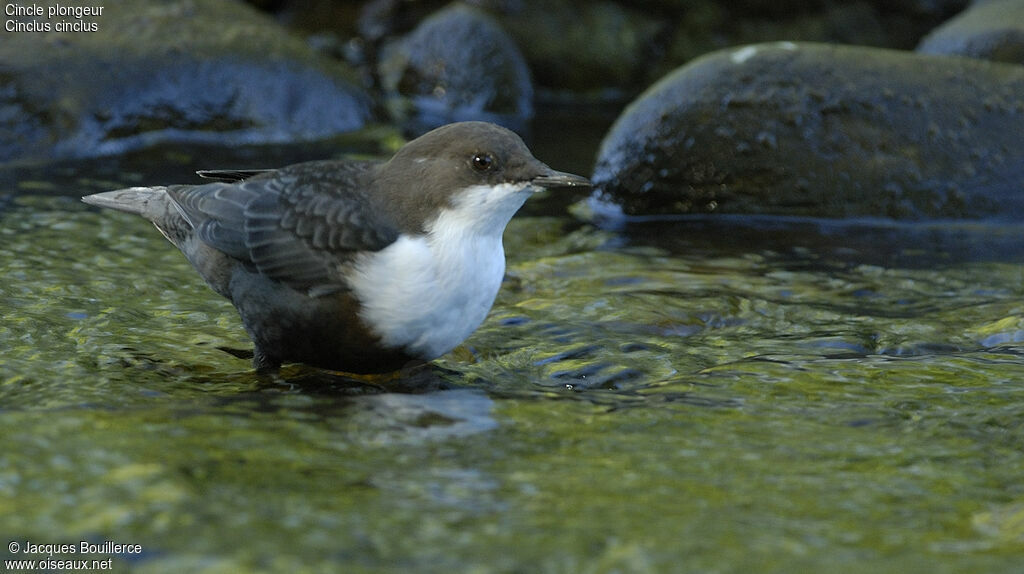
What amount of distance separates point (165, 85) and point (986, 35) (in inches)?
229

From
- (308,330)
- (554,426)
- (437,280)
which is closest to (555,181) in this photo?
(437,280)

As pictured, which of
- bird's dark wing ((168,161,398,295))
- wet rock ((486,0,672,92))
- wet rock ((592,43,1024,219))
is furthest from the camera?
wet rock ((486,0,672,92))

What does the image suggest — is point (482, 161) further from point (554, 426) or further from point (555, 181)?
point (554, 426)

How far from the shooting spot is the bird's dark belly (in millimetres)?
3566

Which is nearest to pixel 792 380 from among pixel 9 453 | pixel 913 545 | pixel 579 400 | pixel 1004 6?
pixel 579 400

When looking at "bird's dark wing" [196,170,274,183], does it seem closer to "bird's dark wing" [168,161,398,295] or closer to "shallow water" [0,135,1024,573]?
"bird's dark wing" [168,161,398,295]

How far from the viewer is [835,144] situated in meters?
6.66

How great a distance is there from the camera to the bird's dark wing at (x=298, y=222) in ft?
11.7

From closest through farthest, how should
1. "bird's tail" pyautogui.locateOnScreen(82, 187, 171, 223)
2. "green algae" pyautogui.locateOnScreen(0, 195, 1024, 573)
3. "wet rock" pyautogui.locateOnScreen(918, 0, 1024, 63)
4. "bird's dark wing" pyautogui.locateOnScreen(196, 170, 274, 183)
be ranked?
1. "green algae" pyautogui.locateOnScreen(0, 195, 1024, 573)
2. "bird's dark wing" pyautogui.locateOnScreen(196, 170, 274, 183)
3. "bird's tail" pyautogui.locateOnScreen(82, 187, 171, 223)
4. "wet rock" pyautogui.locateOnScreen(918, 0, 1024, 63)

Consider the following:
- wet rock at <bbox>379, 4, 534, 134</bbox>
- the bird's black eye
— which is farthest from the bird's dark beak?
wet rock at <bbox>379, 4, 534, 134</bbox>

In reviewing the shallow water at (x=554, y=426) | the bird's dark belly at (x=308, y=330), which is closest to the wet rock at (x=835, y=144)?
the shallow water at (x=554, y=426)

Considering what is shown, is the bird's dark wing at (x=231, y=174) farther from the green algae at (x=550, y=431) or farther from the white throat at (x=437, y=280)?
the white throat at (x=437, y=280)

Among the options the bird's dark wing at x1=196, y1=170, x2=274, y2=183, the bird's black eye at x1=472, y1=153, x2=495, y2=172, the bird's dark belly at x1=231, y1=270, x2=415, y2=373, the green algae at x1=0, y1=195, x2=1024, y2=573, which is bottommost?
the green algae at x1=0, y1=195, x2=1024, y2=573

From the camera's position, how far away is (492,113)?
966 cm
